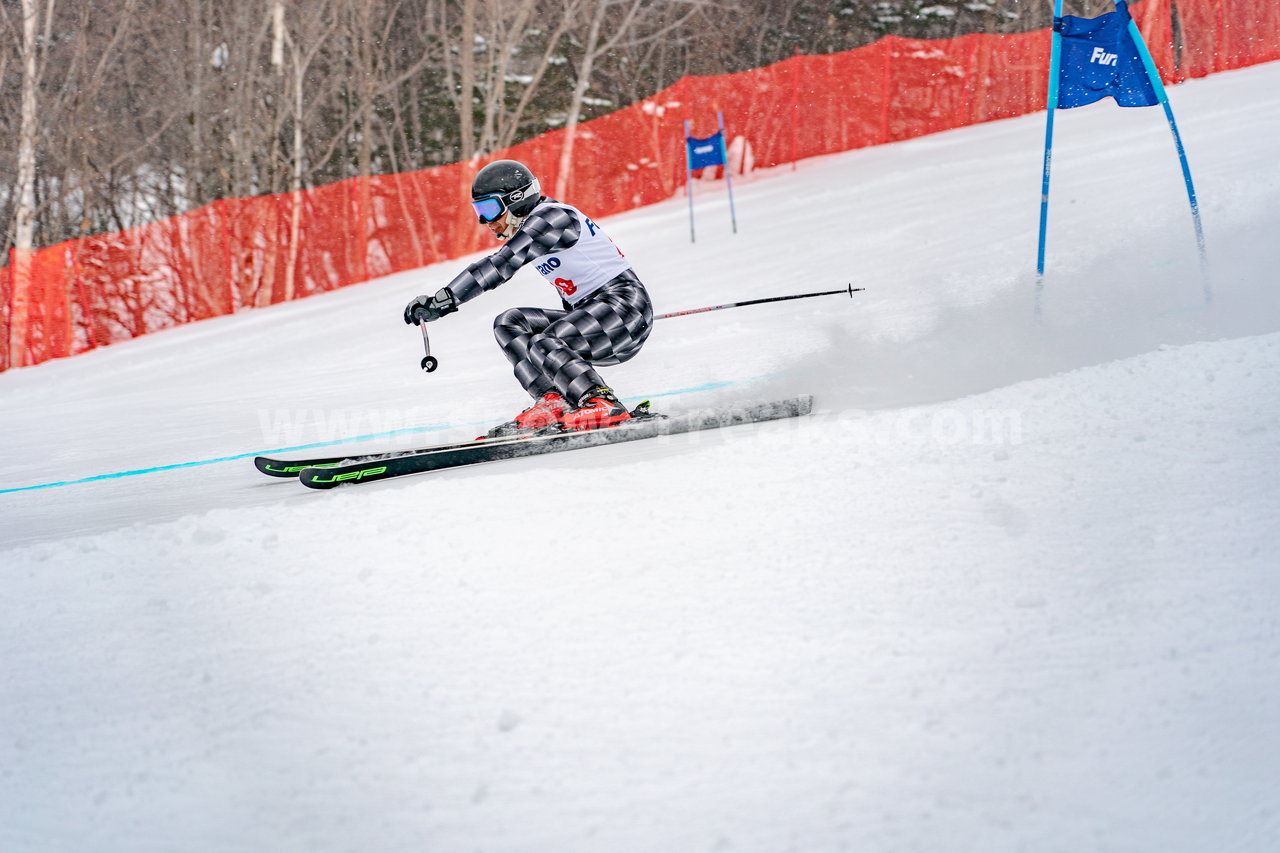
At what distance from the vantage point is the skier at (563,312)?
5.09m

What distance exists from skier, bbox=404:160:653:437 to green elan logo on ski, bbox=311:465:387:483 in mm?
657

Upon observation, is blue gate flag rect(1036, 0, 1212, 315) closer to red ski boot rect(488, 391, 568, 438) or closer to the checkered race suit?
the checkered race suit

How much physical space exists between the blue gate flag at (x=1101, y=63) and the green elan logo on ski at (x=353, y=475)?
4.59 m

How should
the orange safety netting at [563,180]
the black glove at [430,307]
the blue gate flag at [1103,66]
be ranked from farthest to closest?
the orange safety netting at [563,180]
the blue gate flag at [1103,66]
the black glove at [430,307]

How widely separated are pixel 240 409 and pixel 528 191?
4.28 m

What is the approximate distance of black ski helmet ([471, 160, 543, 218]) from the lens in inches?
200

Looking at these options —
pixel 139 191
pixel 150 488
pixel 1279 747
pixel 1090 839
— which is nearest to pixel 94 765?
pixel 1090 839

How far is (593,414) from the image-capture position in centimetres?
522

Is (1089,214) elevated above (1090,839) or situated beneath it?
elevated above

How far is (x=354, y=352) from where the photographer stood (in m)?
10.8

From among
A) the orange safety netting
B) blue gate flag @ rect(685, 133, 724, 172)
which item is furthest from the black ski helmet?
the orange safety netting

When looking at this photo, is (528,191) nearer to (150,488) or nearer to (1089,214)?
(150,488)

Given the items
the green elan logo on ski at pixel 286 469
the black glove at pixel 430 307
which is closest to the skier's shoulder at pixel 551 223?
the black glove at pixel 430 307

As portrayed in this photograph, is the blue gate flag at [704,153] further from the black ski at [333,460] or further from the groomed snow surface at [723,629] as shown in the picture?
the black ski at [333,460]
